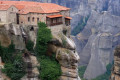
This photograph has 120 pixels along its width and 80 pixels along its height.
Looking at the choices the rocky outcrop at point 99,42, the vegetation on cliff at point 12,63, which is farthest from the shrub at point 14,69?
the rocky outcrop at point 99,42

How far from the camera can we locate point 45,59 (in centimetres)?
4100

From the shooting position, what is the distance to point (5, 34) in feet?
129

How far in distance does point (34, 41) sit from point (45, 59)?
123 inches

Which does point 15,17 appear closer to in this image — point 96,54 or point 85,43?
point 96,54

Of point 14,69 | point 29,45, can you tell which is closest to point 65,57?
point 29,45

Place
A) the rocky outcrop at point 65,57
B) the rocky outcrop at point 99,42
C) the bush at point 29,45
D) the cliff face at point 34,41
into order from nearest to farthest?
the cliff face at point 34,41
the rocky outcrop at point 65,57
the bush at point 29,45
the rocky outcrop at point 99,42

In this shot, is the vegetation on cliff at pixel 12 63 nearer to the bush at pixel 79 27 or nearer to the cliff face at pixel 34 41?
the cliff face at pixel 34 41

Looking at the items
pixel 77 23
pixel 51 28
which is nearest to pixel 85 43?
pixel 77 23

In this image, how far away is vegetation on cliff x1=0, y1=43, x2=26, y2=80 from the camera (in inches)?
1523

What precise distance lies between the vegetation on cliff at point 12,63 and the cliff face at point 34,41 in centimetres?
69

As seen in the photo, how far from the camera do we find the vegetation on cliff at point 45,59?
39531 mm

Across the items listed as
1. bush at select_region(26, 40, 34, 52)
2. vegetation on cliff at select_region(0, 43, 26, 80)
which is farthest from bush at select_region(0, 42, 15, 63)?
bush at select_region(26, 40, 34, 52)

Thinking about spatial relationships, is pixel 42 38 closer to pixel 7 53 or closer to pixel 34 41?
pixel 34 41

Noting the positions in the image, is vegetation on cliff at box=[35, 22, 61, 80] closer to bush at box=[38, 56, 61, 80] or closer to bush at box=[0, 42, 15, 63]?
bush at box=[38, 56, 61, 80]
